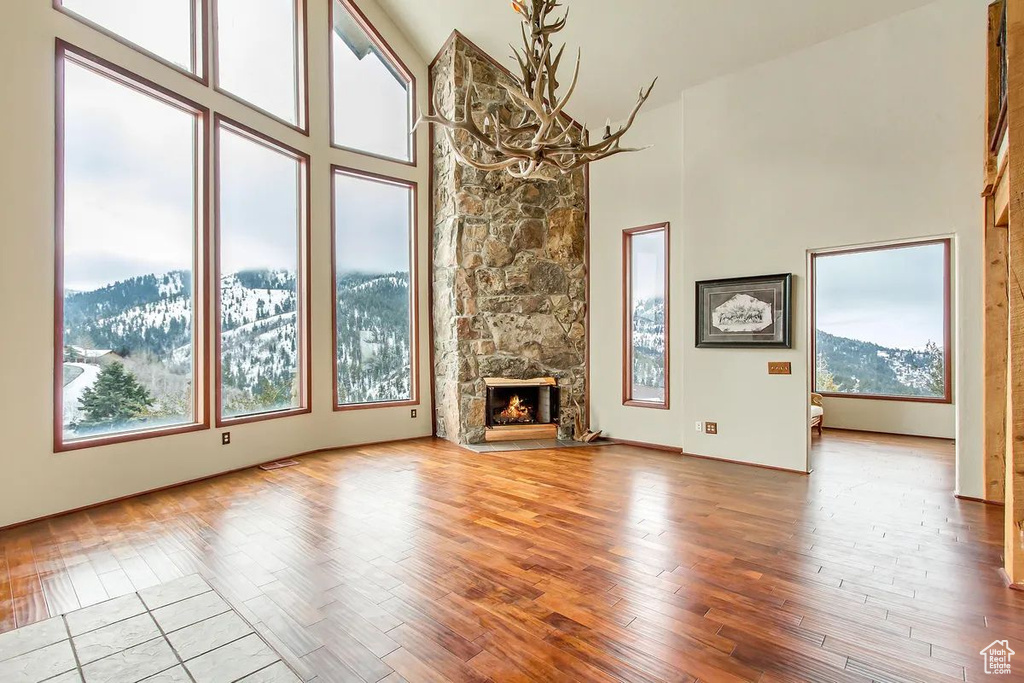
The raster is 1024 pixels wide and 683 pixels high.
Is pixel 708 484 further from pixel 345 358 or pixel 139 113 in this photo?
pixel 139 113

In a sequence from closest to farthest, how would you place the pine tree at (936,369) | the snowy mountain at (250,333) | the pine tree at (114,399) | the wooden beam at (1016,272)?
1. the wooden beam at (1016,272)
2. the pine tree at (114,399)
3. the snowy mountain at (250,333)
4. the pine tree at (936,369)

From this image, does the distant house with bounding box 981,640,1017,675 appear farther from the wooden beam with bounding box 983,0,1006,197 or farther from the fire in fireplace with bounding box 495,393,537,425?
the fire in fireplace with bounding box 495,393,537,425

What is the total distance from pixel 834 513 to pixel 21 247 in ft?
20.2

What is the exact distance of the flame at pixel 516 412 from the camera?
21.1 ft

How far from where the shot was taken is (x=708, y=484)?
14.4 feet

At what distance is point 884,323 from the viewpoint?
24.8 ft

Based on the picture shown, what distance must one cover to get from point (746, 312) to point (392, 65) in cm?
537

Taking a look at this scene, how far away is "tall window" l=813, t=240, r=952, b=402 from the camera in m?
7.09

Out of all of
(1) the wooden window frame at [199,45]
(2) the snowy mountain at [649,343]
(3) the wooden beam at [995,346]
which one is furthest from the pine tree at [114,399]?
(3) the wooden beam at [995,346]

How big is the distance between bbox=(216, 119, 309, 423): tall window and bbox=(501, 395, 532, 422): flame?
2.45m

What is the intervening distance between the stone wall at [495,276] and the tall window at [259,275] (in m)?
1.69

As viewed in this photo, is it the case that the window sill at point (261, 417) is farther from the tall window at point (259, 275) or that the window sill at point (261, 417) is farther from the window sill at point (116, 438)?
the window sill at point (116, 438)

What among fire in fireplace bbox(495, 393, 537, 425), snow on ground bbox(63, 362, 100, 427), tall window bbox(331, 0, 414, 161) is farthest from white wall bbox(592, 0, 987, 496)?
snow on ground bbox(63, 362, 100, 427)

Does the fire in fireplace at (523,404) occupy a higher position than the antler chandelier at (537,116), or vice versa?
the antler chandelier at (537,116)
